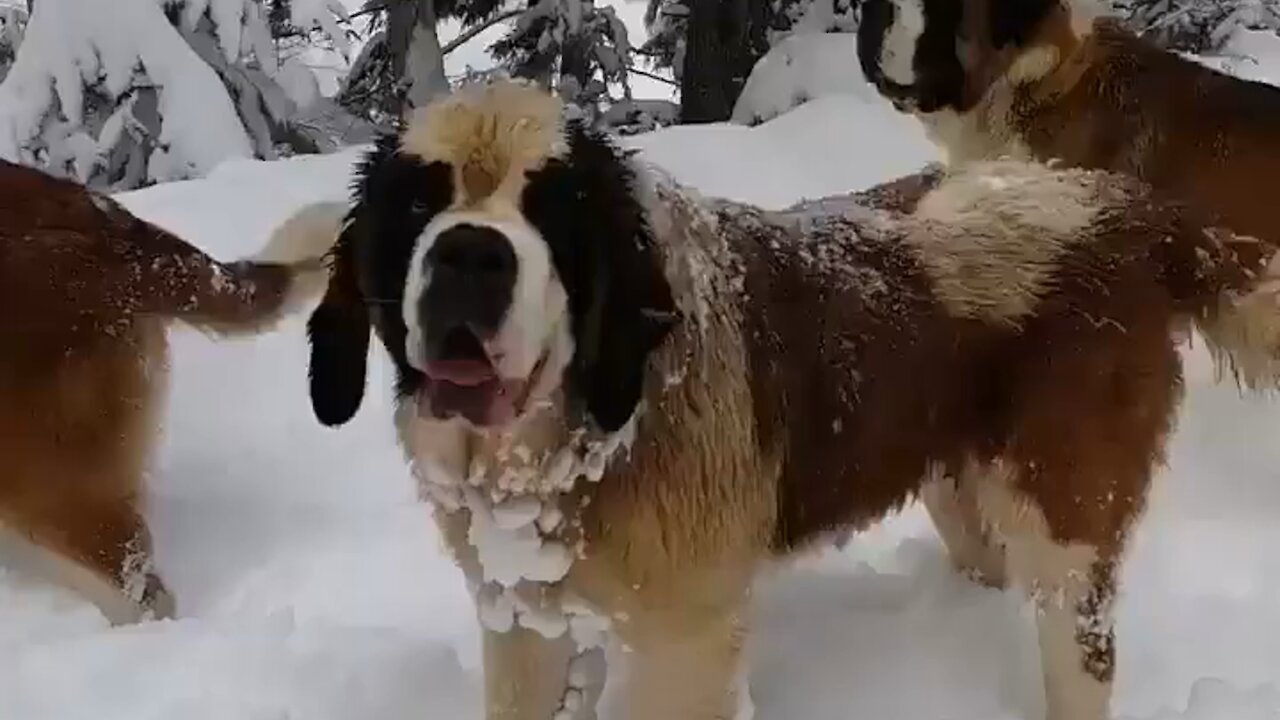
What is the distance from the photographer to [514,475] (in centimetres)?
265

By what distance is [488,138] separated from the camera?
2406 millimetres

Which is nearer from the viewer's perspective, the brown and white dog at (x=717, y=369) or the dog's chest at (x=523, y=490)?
the brown and white dog at (x=717, y=369)

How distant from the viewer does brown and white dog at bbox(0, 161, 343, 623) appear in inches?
147

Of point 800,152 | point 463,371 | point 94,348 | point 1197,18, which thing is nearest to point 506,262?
point 463,371

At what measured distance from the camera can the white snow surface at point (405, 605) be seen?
11.3 ft

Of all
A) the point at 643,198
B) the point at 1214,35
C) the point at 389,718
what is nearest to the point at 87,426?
the point at 389,718

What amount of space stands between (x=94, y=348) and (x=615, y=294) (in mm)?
2006

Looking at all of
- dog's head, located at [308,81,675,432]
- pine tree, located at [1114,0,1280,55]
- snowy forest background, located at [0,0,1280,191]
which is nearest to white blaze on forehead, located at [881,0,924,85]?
dog's head, located at [308,81,675,432]

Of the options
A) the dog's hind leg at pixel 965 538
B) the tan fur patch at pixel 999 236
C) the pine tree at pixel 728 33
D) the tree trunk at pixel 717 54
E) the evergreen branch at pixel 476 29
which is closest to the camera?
the tan fur patch at pixel 999 236

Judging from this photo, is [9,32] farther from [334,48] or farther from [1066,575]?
[1066,575]

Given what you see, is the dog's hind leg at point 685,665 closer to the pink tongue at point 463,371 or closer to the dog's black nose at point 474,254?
the pink tongue at point 463,371

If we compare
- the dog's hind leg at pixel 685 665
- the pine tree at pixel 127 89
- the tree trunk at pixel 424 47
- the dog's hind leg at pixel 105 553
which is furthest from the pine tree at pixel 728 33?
the dog's hind leg at pixel 685 665

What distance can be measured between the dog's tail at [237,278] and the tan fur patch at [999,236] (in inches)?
66.1

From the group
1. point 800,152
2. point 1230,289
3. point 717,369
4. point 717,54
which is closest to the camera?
point 717,369
